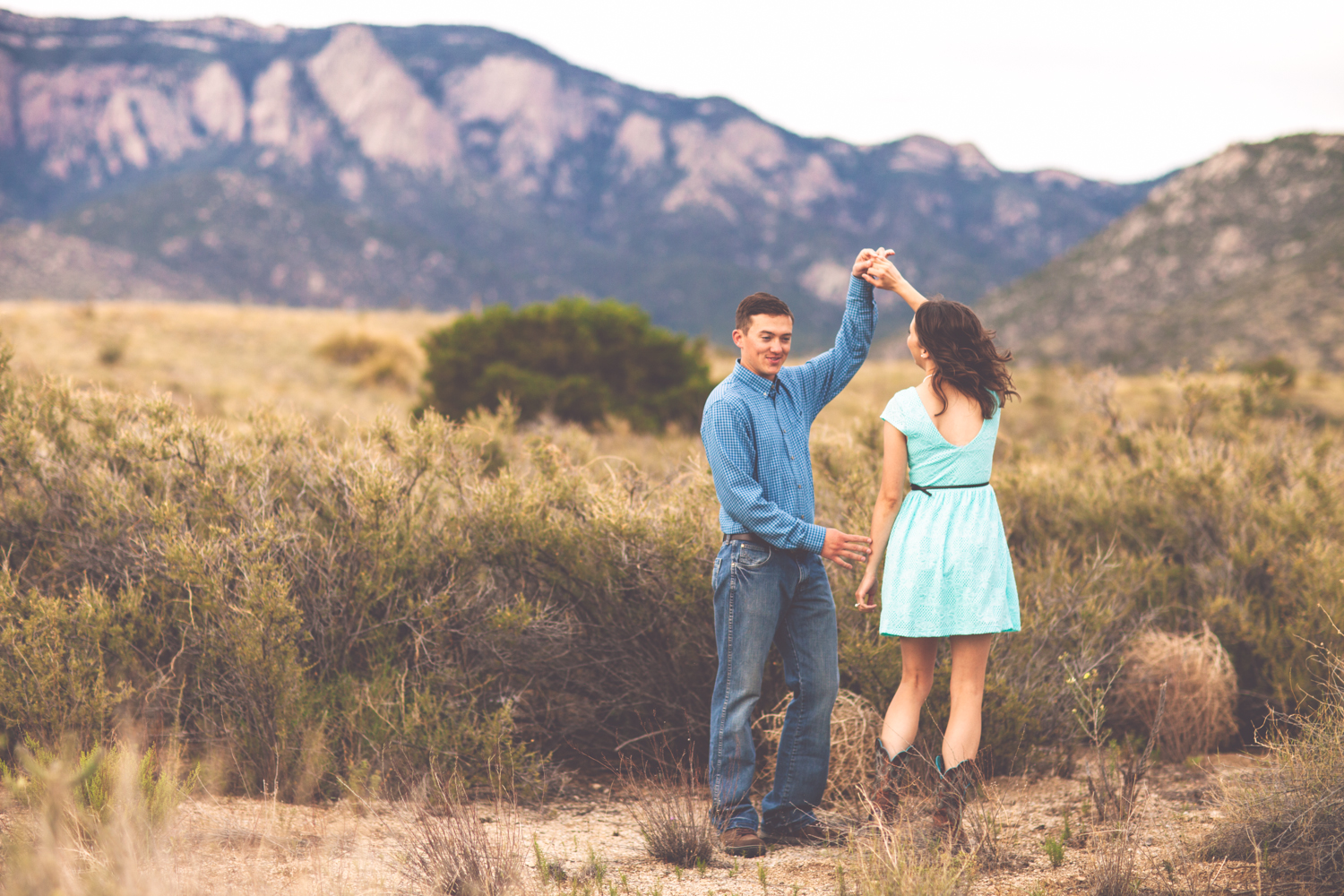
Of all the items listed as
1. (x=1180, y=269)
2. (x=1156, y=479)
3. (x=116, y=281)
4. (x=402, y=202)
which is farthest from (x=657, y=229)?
(x=1156, y=479)

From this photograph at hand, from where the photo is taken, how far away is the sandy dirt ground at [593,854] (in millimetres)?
3176

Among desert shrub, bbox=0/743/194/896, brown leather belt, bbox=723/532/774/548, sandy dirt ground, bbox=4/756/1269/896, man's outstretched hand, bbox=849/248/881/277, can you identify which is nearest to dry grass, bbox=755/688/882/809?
sandy dirt ground, bbox=4/756/1269/896

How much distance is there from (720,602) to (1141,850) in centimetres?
197

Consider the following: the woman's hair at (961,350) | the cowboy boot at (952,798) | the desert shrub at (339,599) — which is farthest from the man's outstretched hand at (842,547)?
the desert shrub at (339,599)

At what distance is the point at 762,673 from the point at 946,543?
915 mm

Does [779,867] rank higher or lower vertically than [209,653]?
lower

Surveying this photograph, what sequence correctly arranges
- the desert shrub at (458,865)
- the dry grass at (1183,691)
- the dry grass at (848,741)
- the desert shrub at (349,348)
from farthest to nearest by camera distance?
1. the desert shrub at (349,348)
2. the dry grass at (1183,691)
3. the dry grass at (848,741)
4. the desert shrub at (458,865)

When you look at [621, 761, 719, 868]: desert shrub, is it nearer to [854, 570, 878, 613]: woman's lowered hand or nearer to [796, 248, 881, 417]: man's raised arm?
[854, 570, 878, 613]: woman's lowered hand

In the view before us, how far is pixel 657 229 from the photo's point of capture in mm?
173375

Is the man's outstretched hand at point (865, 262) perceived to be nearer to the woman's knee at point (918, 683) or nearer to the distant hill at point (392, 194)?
the woman's knee at point (918, 683)

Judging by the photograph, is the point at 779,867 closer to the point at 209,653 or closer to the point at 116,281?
the point at 209,653

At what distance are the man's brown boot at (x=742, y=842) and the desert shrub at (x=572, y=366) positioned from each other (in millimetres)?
12746

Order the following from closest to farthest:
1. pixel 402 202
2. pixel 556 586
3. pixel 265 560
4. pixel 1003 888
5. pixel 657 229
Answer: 1. pixel 1003 888
2. pixel 265 560
3. pixel 556 586
4. pixel 402 202
5. pixel 657 229

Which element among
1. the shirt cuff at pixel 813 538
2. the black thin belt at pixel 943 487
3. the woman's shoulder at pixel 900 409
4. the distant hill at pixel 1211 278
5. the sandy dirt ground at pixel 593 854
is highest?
the distant hill at pixel 1211 278
